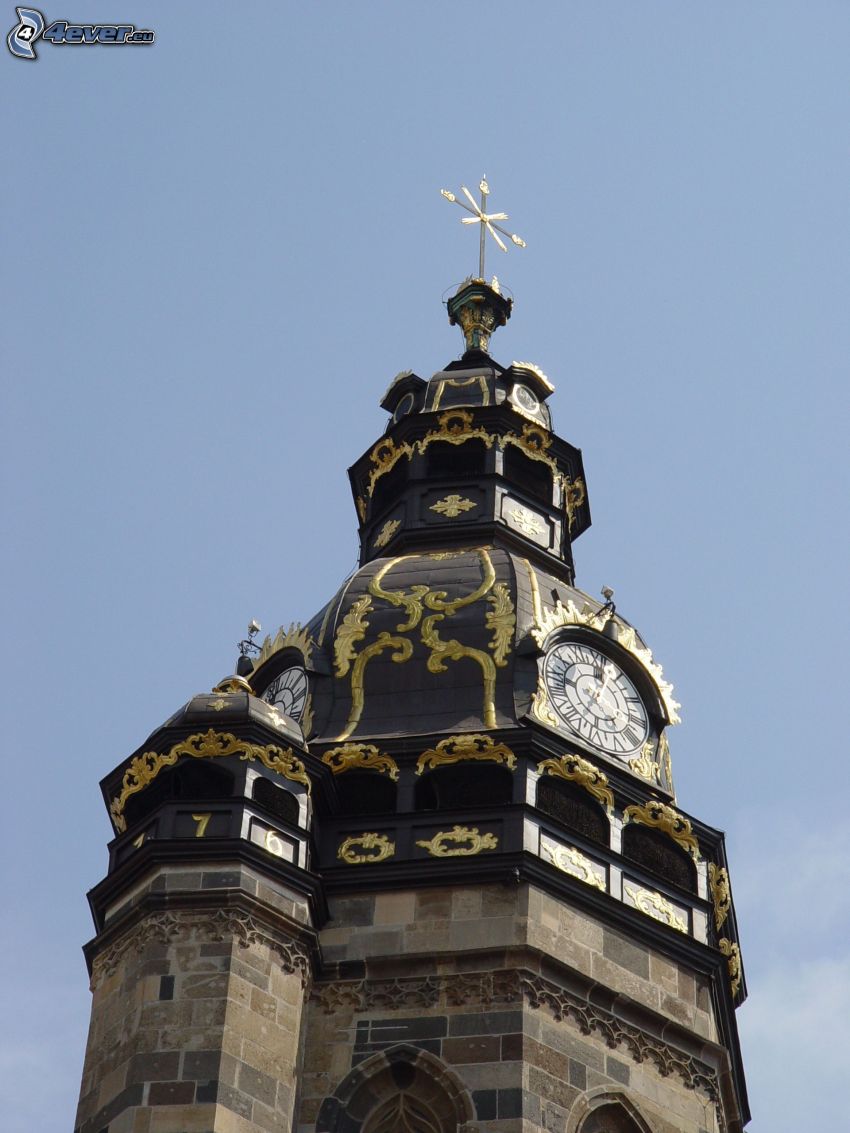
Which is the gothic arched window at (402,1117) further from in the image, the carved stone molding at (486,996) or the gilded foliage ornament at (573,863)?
the gilded foliage ornament at (573,863)

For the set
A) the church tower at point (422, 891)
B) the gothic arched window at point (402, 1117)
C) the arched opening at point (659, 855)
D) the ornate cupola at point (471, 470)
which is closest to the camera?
the church tower at point (422, 891)

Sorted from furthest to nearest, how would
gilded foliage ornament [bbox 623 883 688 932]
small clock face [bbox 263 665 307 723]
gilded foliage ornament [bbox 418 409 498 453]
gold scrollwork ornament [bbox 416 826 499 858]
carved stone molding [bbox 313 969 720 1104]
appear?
gilded foliage ornament [bbox 418 409 498 453] < small clock face [bbox 263 665 307 723] < gilded foliage ornament [bbox 623 883 688 932] < gold scrollwork ornament [bbox 416 826 499 858] < carved stone molding [bbox 313 969 720 1104]

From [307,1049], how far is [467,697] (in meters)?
6.97

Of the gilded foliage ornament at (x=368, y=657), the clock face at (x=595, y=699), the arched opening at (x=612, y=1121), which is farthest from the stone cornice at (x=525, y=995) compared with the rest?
the gilded foliage ornament at (x=368, y=657)

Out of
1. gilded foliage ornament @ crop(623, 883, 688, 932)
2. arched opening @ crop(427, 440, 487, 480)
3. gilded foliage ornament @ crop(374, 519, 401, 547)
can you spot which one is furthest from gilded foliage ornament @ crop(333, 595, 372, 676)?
arched opening @ crop(427, 440, 487, 480)

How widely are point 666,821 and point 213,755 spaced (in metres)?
6.96

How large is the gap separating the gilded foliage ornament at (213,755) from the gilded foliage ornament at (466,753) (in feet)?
6.89

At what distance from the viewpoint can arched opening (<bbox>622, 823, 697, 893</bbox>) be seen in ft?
150

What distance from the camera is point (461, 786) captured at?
45.3 metres

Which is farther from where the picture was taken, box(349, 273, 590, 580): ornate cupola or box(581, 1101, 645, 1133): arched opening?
box(349, 273, 590, 580): ornate cupola

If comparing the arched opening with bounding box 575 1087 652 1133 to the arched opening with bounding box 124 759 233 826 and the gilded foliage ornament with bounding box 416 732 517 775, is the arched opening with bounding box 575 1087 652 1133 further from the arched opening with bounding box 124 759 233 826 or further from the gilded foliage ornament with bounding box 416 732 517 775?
the arched opening with bounding box 124 759 233 826

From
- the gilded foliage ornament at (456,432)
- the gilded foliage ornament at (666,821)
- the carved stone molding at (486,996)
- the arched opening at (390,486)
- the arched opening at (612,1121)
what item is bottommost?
the arched opening at (612,1121)

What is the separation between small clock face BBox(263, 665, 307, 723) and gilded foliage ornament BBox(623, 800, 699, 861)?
5.17 m

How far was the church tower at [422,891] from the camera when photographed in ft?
134
